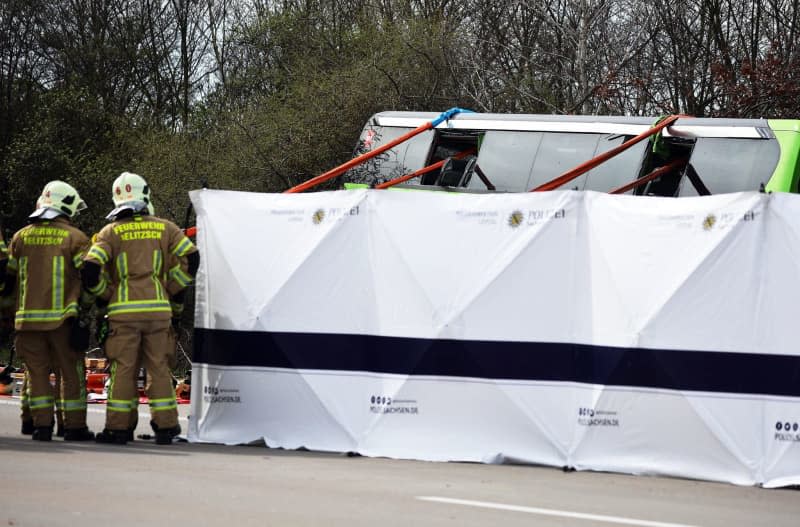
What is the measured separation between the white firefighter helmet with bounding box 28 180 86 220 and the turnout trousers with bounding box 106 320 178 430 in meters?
1.16

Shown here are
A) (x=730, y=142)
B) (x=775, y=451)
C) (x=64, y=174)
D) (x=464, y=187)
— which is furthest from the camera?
(x=64, y=174)

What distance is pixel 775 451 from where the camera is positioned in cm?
925

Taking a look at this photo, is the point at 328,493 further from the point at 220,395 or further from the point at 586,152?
the point at 586,152

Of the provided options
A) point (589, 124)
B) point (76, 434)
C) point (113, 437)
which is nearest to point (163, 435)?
point (113, 437)

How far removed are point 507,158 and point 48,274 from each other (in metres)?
7.76

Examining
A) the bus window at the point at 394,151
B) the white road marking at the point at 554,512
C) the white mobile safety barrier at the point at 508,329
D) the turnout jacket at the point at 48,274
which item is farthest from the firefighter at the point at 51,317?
the bus window at the point at 394,151

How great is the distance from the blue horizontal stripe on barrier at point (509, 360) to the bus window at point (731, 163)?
6.12 m

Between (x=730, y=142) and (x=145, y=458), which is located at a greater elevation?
(x=730, y=142)

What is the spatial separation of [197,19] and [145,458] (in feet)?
103

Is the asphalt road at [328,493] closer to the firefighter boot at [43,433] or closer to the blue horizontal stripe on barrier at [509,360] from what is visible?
the firefighter boot at [43,433]

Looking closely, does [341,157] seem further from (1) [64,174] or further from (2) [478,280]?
(2) [478,280]

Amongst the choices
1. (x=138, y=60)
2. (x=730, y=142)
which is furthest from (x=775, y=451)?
(x=138, y=60)

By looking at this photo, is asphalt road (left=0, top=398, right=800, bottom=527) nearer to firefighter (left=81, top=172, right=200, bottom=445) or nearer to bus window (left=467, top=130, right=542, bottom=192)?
firefighter (left=81, top=172, right=200, bottom=445)

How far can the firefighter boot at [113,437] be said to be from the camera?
10.7 m
